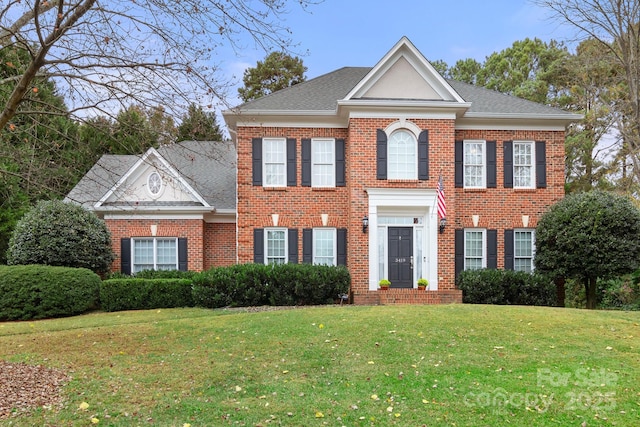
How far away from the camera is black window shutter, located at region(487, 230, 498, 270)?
18.1 meters

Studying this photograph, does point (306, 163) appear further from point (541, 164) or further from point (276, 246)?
point (541, 164)

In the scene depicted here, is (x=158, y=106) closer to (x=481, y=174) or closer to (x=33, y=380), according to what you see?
(x=33, y=380)

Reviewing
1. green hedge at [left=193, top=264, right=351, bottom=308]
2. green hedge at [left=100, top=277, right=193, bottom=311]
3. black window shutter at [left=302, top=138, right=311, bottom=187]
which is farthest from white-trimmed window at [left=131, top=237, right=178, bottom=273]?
black window shutter at [left=302, top=138, right=311, bottom=187]

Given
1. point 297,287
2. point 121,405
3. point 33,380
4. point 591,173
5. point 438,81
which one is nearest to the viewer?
point 121,405

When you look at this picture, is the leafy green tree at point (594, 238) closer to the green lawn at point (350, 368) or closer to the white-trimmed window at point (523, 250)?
the white-trimmed window at point (523, 250)

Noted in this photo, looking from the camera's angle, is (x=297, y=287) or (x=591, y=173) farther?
(x=591, y=173)

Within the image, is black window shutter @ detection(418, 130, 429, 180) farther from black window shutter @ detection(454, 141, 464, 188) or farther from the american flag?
black window shutter @ detection(454, 141, 464, 188)

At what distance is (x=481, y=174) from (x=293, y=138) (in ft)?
21.1

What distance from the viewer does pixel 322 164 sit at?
18.1m

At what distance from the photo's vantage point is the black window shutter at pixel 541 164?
60.4 ft

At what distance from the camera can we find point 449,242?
1716 centimetres

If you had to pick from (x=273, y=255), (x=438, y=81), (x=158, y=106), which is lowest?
(x=273, y=255)

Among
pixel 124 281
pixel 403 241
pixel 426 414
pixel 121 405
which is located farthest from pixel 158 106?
pixel 403 241

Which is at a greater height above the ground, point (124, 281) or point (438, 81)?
point (438, 81)
